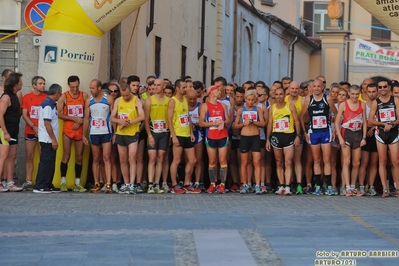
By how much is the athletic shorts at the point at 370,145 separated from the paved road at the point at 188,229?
1354mm

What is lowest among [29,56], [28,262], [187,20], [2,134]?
[28,262]

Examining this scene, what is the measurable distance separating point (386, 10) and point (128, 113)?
181 inches

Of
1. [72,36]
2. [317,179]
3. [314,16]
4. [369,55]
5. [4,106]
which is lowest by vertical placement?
[317,179]

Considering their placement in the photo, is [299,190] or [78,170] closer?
[78,170]

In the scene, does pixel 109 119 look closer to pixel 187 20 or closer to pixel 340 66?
pixel 187 20

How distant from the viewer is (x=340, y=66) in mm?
37375

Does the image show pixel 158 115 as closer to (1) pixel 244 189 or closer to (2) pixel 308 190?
(1) pixel 244 189

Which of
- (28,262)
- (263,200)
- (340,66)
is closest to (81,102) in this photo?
(263,200)

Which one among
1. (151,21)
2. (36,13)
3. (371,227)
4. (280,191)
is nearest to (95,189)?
(280,191)

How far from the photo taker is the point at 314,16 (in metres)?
72.2

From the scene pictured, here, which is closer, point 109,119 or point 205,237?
point 205,237

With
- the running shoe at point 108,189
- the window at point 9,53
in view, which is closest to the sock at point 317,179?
the running shoe at point 108,189

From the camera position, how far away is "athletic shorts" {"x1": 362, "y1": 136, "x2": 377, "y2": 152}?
687 inches

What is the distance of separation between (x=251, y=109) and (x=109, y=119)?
8.03ft
